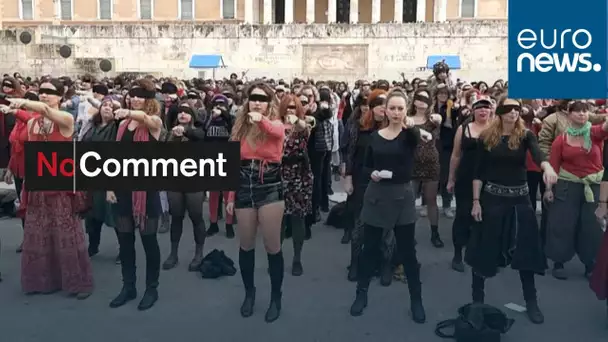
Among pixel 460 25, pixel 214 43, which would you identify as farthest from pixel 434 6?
pixel 214 43

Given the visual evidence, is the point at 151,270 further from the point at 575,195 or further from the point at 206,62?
the point at 206,62

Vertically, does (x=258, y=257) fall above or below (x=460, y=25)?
below

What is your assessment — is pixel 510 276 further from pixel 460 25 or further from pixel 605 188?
pixel 460 25

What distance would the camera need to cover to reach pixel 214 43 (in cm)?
3425

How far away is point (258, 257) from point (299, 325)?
2.14m

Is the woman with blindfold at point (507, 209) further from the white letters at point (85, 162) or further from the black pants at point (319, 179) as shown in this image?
the black pants at point (319, 179)

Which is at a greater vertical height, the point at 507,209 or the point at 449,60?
the point at 449,60

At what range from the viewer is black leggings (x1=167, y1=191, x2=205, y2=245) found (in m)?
→ 7.05

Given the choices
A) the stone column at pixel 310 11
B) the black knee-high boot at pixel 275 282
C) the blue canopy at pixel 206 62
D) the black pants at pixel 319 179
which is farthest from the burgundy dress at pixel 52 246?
the stone column at pixel 310 11

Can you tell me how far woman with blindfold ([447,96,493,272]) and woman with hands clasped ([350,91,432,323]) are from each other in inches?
46.7

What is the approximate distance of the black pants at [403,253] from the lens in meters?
5.65

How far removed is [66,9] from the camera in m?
54.0

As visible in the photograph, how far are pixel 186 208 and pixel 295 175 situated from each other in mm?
1253

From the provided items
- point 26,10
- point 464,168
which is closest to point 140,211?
point 464,168
